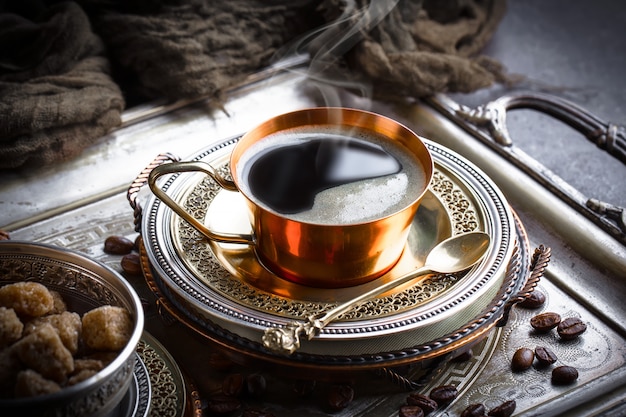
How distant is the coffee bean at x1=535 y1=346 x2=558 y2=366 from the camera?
105 cm

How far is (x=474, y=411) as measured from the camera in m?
0.97

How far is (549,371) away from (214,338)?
0.49 meters

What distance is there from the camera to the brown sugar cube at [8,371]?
82 centimetres

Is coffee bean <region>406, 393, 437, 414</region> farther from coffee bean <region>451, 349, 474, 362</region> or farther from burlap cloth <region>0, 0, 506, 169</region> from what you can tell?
burlap cloth <region>0, 0, 506, 169</region>

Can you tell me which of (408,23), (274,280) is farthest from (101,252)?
(408,23)

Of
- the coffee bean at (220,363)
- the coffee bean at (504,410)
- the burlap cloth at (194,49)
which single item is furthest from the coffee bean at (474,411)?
the burlap cloth at (194,49)

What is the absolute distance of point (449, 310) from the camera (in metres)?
0.97

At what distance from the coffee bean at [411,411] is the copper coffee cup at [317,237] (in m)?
0.19

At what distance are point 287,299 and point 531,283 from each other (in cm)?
36

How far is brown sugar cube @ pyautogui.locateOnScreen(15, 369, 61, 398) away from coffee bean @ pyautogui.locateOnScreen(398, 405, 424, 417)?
445 millimetres

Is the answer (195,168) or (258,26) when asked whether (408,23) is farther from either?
(195,168)

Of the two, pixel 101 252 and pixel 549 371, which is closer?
pixel 549 371

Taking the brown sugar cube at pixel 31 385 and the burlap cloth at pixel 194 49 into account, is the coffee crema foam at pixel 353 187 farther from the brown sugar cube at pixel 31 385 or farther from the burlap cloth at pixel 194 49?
the burlap cloth at pixel 194 49

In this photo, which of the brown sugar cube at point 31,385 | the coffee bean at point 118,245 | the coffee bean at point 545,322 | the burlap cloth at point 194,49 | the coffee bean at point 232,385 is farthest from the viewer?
the burlap cloth at point 194,49
